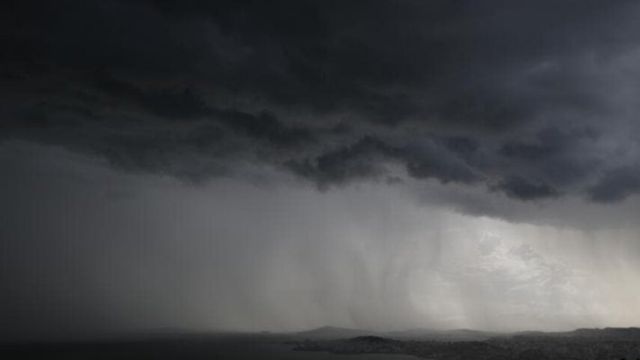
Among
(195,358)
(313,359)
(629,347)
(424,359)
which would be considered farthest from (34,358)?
(629,347)

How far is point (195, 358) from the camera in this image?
594 feet

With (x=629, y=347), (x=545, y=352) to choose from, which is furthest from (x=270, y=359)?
(x=629, y=347)

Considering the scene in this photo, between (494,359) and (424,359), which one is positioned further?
(424,359)

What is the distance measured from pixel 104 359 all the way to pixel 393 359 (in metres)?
84.5

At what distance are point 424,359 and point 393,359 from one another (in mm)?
10564

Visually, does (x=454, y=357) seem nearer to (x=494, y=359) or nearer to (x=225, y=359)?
(x=494, y=359)

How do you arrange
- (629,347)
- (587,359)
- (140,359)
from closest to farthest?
(587,359), (140,359), (629,347)

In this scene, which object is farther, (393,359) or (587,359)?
(393,359)

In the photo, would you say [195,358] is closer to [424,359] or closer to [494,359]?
[424,359]

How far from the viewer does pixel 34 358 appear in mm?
180000

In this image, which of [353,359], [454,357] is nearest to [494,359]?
[454,357]

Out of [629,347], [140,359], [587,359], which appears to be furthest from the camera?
[629,347]

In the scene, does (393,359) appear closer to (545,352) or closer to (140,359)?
(545,352)

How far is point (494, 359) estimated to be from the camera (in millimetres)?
165000
